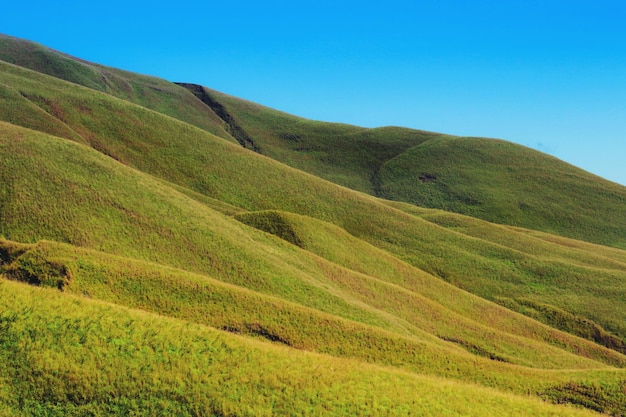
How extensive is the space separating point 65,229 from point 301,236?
29782mm

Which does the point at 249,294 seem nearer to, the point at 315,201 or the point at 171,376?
the point at 171,376

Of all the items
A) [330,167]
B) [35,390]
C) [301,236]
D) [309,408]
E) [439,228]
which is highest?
[330,167]

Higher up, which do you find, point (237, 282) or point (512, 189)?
point (512, 189)

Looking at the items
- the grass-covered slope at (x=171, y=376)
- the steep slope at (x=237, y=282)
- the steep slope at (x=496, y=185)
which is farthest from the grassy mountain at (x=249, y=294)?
the steep slope at (x=496, y=185)

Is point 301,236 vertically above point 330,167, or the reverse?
point 330,167

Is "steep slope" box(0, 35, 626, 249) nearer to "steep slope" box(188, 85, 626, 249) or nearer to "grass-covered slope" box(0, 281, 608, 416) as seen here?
"steep slope" box(188, 85, 626, 249)

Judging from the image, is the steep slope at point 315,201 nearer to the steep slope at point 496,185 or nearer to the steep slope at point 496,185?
the steep slope at point 496,185

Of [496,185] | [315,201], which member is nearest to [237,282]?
[315,201]

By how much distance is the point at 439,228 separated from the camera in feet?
314

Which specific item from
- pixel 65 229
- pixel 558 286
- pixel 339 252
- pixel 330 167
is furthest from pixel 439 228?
pixel 330 167

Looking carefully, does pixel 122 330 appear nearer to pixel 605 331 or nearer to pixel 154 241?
pixel 154 241

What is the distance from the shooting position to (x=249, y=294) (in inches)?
1531

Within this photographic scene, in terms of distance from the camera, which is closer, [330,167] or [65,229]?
[65,229]

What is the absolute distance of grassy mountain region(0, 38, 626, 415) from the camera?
22.2m
